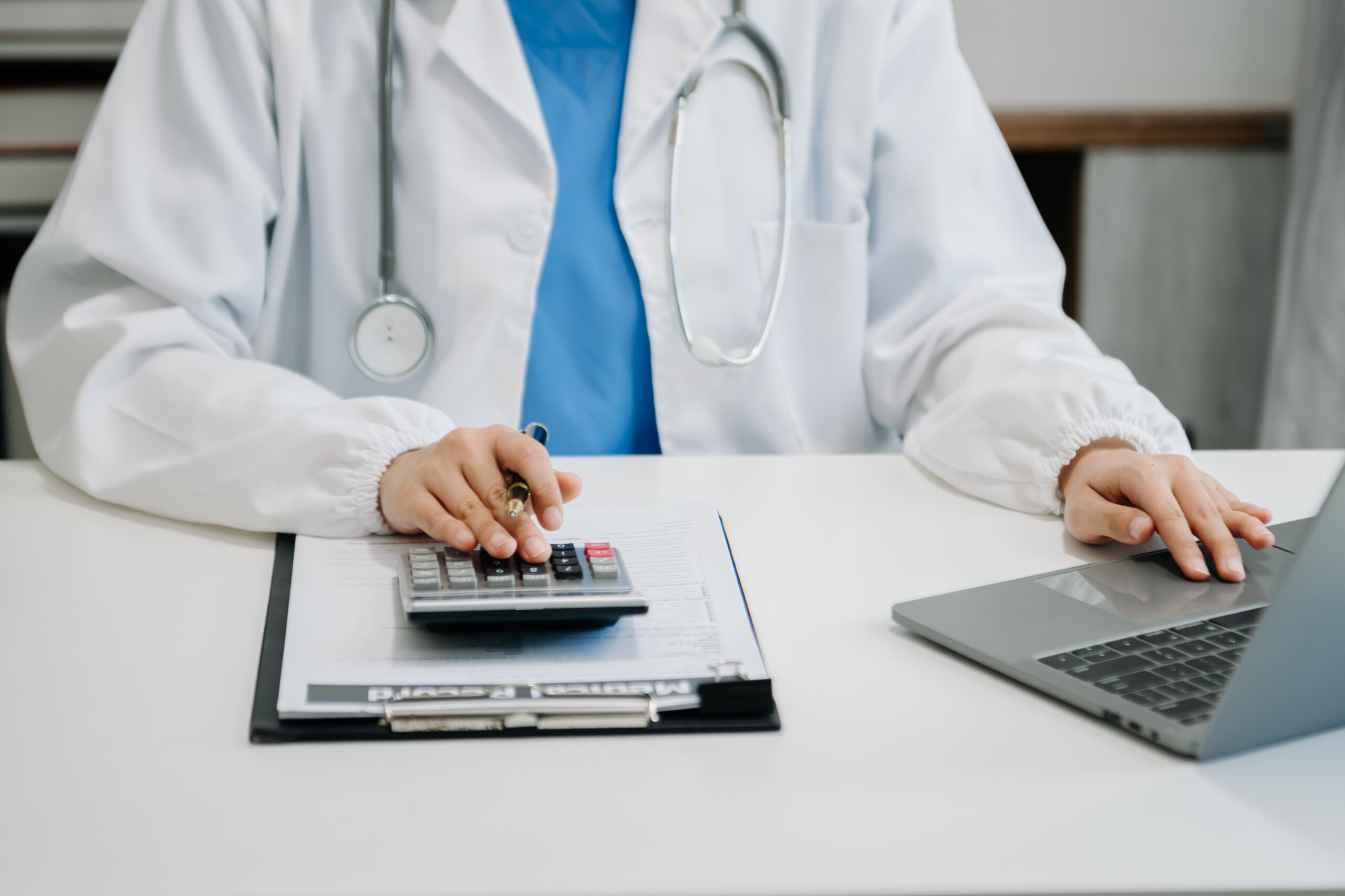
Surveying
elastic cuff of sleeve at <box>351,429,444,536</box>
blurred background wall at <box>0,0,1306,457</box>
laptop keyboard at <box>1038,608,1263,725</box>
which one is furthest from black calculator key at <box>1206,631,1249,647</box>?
blurred background wall at <box>0,0,1306,457</box>

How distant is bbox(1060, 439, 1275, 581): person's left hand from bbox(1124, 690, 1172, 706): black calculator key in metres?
0.17

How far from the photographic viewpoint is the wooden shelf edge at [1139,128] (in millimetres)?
2000

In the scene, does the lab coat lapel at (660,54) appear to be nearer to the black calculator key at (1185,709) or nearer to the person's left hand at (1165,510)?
the person's left hand at (1165,510)

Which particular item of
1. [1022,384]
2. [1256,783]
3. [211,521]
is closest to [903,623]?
[1256,783]

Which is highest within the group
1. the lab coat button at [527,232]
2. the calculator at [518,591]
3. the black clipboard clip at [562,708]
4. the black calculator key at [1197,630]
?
the lab coat button at [527,232]

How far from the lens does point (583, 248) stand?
106 centimetres

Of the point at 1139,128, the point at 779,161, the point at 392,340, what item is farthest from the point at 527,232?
the point at 1139,128

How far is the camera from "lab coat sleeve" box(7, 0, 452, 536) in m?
0.76

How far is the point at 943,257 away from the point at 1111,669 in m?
0.61

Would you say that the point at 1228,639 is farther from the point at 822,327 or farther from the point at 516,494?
the point at 822,327

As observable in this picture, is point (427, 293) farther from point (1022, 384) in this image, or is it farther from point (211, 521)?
point (1022, 384)

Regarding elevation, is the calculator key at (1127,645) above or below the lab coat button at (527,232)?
below

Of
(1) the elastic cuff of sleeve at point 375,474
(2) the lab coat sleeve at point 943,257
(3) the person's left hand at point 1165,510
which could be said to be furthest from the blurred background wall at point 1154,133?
(1) the elastic cuff of sleeve at point 375,474

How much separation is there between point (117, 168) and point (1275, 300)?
194 centimetres
